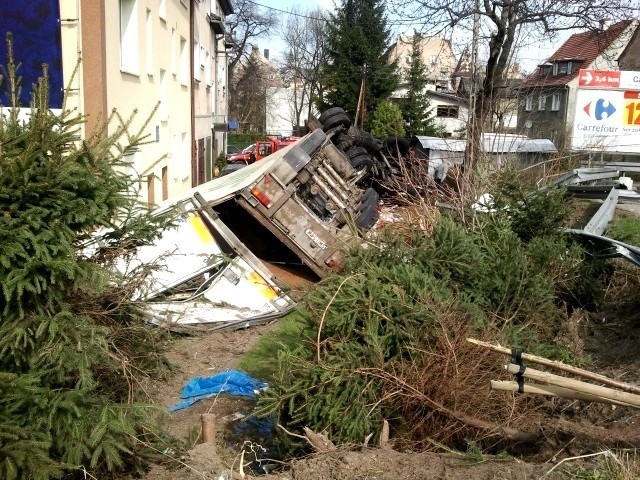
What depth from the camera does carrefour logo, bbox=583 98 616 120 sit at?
22812mm

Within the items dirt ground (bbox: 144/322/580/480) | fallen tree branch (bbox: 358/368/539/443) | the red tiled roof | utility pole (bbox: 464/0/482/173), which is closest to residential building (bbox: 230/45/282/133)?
the red tiled roof

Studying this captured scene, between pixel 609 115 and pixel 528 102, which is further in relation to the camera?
pixel 609 115

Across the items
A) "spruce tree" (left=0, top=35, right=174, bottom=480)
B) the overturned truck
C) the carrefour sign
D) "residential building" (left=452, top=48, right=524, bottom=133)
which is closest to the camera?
"spruce tree" (left=0, top=35, right=174, bottom=480)

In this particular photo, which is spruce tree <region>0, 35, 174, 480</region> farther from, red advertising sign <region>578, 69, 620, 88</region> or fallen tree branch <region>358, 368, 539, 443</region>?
red advertising sign <region>578, 69, 620, 88</region>

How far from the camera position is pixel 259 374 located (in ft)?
25.7

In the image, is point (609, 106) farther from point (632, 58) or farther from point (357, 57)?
point (632, 58)

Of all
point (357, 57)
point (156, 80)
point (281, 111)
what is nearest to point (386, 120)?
point (357, 57)

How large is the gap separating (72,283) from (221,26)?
30552 millimetres

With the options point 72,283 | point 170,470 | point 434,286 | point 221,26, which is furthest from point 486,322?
point 221,26

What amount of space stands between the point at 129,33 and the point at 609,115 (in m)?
15.7

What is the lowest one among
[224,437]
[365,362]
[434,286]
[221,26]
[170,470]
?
[224,437]

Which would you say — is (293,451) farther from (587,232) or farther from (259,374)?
(587,232)

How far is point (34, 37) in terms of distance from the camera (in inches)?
417

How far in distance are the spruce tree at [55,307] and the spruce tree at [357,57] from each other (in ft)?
116
